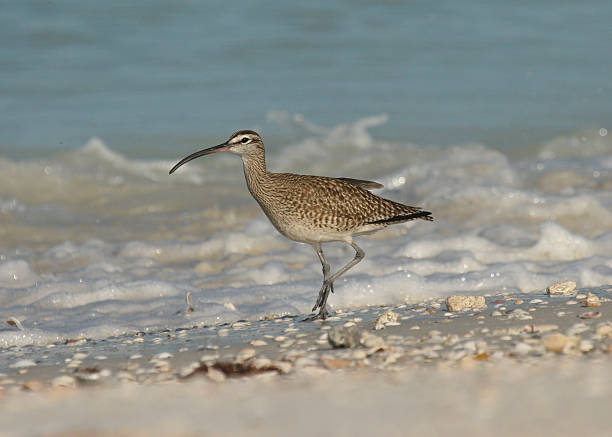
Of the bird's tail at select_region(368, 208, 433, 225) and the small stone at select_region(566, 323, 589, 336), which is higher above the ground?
the bird's tail at select_region(368, 208, 433, 225)

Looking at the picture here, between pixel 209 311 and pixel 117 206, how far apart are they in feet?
20.9

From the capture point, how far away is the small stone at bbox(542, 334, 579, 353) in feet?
18.3

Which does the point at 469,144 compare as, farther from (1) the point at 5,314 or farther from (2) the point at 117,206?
(1) the point at 5,314

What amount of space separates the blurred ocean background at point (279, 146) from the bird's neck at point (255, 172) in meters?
1.11

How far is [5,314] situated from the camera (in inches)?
348

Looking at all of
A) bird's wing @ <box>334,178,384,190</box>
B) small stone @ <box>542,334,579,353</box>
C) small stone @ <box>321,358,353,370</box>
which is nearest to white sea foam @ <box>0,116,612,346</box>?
bird's wing @ <box>334,178,384,190</box>

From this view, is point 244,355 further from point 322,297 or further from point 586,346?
point 586,346

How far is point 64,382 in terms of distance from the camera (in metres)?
5.75

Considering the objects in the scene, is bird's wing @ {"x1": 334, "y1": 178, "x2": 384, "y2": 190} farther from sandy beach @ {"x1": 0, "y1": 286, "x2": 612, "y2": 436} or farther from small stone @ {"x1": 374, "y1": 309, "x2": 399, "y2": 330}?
small stone @ {"x1": 374, "y1": 309, "x2": 399, "y2": 330}

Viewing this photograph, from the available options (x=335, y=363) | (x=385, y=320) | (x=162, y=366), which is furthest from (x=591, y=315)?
(x=162, y=366)

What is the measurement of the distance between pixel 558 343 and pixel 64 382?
2.99 meters

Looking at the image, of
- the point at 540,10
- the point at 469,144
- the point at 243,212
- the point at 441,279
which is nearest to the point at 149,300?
the point at 441,279

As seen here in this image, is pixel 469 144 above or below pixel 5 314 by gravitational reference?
above

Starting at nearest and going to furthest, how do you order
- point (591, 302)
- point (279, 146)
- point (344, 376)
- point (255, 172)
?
point (344, 376), point (591, 302), point (255, 172), point (279, 146)
